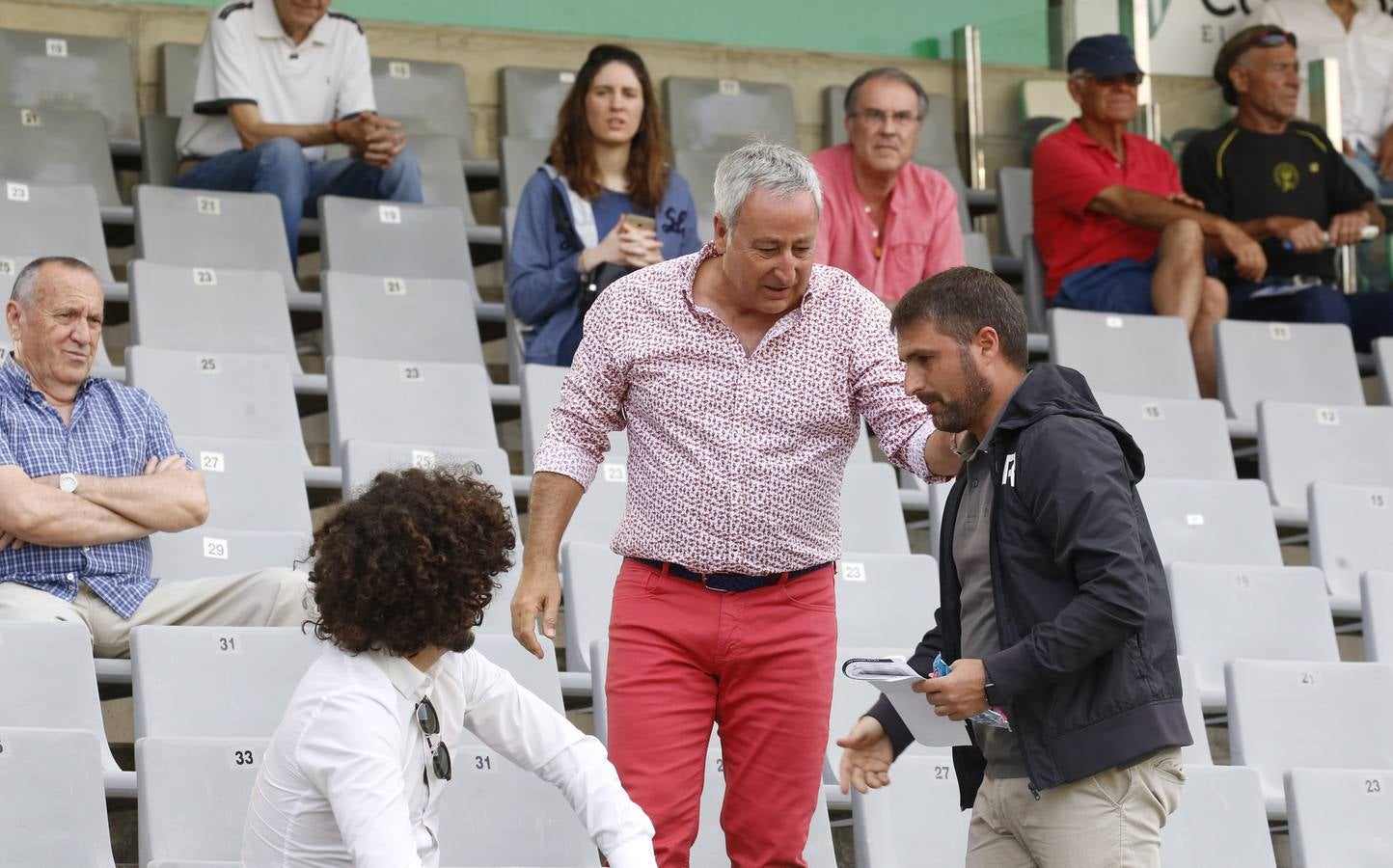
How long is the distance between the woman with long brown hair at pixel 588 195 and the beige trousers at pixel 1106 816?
8.32 ft

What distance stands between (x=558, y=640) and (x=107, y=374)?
1253mm

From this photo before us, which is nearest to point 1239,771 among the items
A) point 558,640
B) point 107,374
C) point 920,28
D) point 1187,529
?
point 1187,529

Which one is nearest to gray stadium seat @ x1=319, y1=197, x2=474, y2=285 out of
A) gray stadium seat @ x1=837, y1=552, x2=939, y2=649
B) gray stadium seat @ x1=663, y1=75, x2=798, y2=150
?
gray stadium seat @ x1=663, y1=75, x2=798, y2=150

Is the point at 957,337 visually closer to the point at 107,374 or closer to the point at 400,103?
the point at 107,374

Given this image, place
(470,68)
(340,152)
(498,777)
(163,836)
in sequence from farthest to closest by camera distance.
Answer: (470,68), (340,152), (498,777), (163,836)

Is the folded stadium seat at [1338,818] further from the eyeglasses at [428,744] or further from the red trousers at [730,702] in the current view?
the eyeglasses at [428,744]

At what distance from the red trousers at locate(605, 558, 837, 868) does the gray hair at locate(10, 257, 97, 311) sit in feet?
5.65

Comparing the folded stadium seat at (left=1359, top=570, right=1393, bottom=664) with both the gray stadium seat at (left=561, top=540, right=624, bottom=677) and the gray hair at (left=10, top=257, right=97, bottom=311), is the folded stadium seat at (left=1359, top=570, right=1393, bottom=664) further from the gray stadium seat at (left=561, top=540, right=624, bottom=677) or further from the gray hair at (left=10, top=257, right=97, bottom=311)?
the gray hair at (left=10, top=257, right=97, bottom=311)

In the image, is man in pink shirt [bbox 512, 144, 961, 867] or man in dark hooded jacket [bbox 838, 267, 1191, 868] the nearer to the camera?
man in dark hooded jacket [bbox 838, 267, 1191, 868]

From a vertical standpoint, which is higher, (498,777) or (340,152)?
(340,152)

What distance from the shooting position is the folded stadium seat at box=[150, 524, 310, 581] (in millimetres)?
→ 3842

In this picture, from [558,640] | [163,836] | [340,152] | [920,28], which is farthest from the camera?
[920,28]

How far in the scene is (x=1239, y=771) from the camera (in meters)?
3.40

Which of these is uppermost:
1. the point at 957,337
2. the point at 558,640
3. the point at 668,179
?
the point at 668,179
